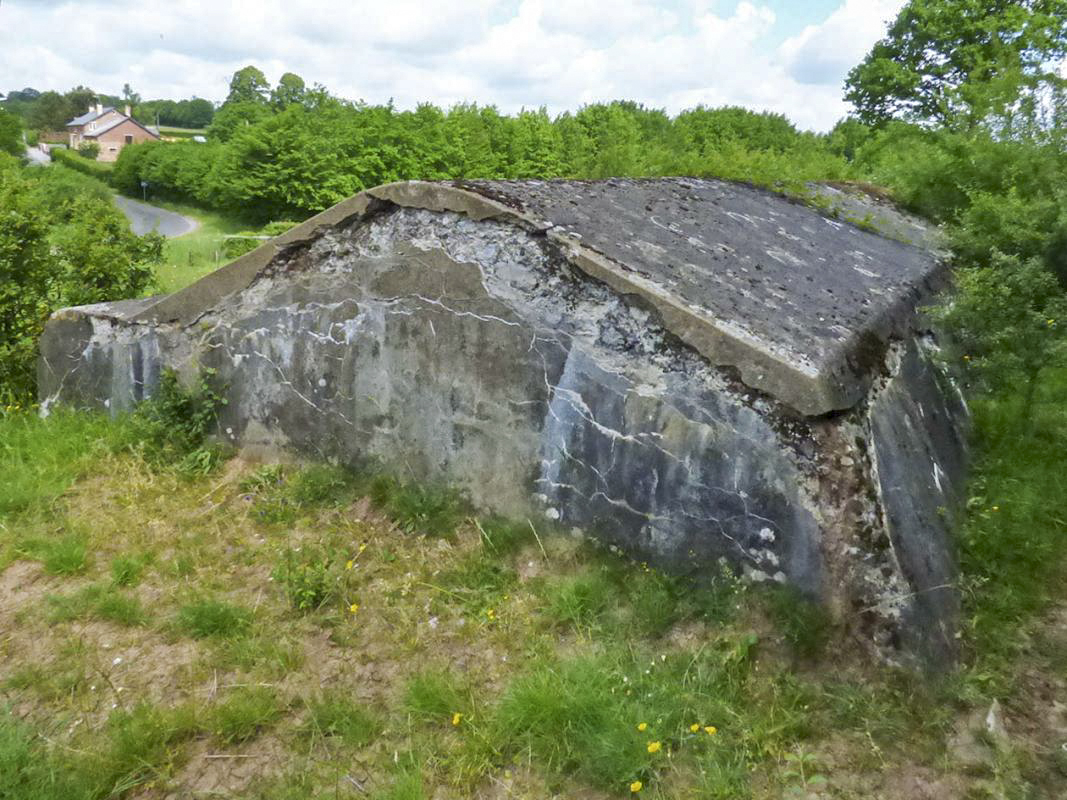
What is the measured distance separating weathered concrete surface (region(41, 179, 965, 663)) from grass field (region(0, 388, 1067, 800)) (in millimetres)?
249

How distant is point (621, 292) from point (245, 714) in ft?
8.46

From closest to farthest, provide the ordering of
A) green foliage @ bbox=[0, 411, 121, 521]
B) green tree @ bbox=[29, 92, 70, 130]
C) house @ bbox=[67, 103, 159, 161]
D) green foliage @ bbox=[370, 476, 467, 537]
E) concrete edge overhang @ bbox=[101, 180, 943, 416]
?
concrete edge overhang @ bbox=[101, 180, 943, 416], green foliage @ bbox=[370, 476, 467, 537], green foliage @ bbox=[0, 411, 121, 521], house @ bbox=[67, 103, 159, 161], green tree @ bbox=[29, 92, 70, 130]

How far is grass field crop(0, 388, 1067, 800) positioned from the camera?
3.02m

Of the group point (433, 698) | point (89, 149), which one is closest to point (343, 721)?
point (433, 698)

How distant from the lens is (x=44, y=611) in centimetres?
406

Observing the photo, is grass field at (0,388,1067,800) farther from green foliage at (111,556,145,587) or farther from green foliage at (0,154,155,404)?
green foliage at (0,154,155,404)

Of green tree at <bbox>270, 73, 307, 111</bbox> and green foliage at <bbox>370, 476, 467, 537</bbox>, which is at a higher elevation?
green tree at <bbox>270, 73, 307, 111</bbox>

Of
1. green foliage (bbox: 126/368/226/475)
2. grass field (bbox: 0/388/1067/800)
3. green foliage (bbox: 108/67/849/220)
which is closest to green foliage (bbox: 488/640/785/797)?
grass field (bbox: 0/388/1067/800)

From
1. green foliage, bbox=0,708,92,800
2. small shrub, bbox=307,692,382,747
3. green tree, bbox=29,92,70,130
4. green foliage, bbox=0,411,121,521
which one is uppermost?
green tree, bbox=29,92,70,130

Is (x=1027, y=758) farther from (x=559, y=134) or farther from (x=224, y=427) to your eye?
(x=559, y=134)

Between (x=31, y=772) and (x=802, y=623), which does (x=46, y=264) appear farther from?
(x=802, y=623)

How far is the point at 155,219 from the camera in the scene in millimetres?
36469

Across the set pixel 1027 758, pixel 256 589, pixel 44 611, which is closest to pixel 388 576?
pixel 256 589

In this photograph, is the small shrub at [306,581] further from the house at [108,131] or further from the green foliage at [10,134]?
the house at [108,131]
